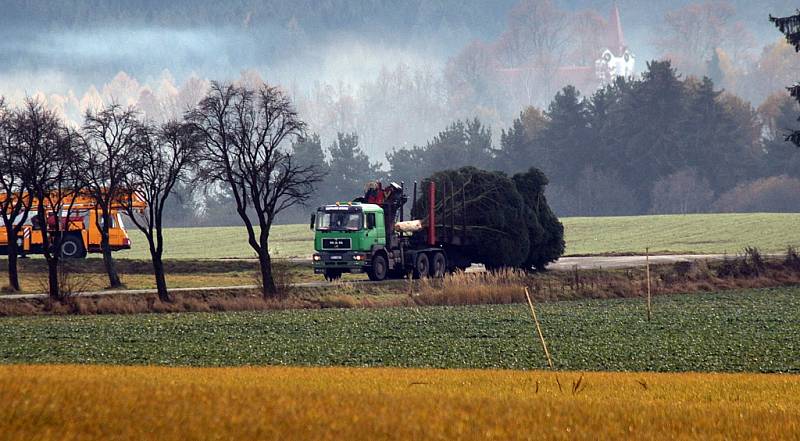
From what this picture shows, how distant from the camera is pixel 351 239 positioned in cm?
5838

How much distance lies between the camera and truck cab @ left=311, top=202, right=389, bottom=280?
58344 mm

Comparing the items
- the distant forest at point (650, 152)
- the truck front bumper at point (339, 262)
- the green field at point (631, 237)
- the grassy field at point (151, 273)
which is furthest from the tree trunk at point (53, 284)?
the distant forest at point (650, 152)

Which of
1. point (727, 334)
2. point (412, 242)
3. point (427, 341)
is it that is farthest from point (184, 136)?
point (727, 334)

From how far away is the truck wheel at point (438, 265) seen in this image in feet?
203

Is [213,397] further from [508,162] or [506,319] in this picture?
[508,162]

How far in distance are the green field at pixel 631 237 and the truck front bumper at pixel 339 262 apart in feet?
94.9

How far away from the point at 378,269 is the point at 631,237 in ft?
156

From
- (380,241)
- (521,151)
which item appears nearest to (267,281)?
(380,241)

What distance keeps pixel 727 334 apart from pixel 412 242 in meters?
28.6

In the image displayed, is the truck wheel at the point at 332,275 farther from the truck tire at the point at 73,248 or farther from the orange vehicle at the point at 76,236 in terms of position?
the truck tire at the point at 73,248

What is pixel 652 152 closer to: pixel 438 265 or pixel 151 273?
pixel 438 265

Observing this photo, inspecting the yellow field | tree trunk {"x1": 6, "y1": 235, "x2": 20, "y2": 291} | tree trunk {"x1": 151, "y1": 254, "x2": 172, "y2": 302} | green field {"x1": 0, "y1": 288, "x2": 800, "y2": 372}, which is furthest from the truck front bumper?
the yellow field

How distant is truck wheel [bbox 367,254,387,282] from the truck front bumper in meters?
0.46

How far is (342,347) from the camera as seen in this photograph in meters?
31.0
